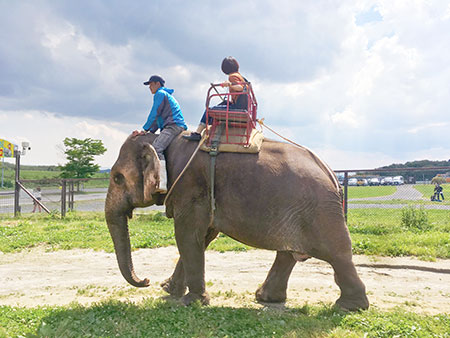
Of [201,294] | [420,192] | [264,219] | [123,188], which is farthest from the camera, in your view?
[420,192]

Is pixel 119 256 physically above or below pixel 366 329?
above

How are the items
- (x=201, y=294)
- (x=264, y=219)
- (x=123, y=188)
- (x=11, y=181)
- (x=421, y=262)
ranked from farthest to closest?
(x=11, y=181)
(x=421, y=262)
(x=123, y=188)
(x=201, y=294)
(x=264, y=219)

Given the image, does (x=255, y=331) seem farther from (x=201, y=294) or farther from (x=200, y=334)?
(x=201, y=294)

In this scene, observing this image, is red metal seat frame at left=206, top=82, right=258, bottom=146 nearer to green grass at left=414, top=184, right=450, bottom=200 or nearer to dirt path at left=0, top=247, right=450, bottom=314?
dirt path at left=0, top=247, right=450, bottom=314

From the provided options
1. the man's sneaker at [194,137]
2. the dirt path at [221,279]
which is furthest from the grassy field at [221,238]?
the man's sneaker at [194,137]

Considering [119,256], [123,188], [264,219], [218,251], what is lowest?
[218,251]

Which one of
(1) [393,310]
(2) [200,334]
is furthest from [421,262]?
(2) [200,334]

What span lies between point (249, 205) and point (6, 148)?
20.9 meters

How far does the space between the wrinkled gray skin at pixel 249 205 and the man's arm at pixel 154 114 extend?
0.26 m

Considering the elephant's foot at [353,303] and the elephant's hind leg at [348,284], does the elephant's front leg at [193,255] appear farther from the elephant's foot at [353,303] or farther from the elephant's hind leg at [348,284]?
the elephant's foot at [353,303]

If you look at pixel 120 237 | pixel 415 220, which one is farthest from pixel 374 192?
pixel 120 237

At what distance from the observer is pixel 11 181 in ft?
169

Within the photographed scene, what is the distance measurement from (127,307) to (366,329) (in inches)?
113

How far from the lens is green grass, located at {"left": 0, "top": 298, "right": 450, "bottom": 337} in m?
3.93
